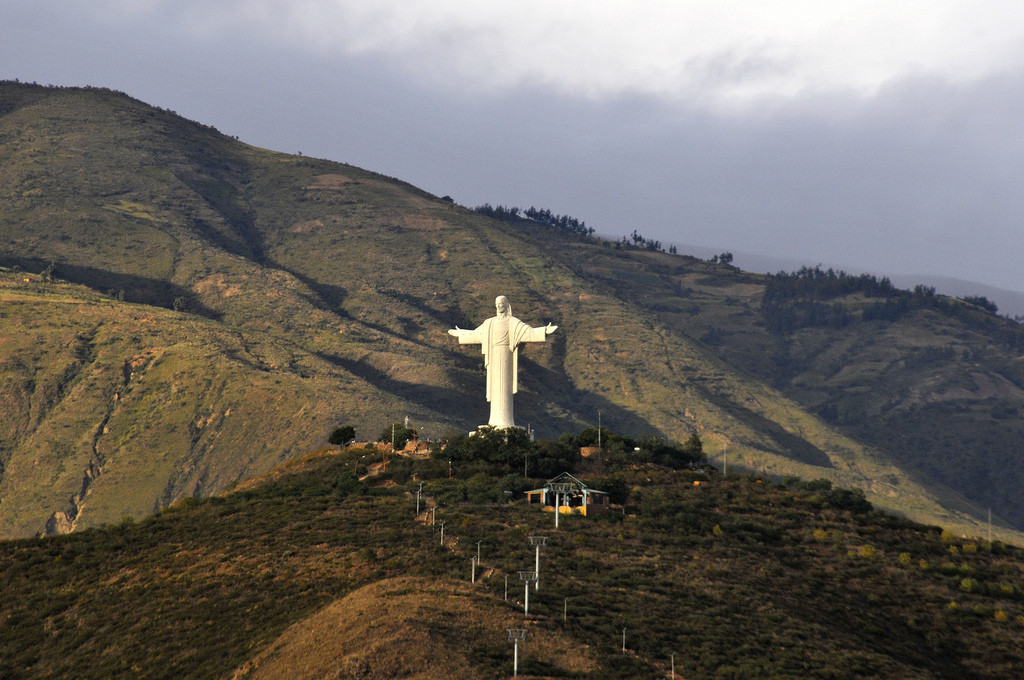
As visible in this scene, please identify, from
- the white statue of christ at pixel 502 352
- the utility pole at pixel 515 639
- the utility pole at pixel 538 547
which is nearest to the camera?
the utility pole at pixel 515 639

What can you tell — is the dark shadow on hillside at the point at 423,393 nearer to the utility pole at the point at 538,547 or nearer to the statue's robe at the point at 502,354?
the statue's robe at the point at 502,354

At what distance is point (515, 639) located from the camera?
34688 mm

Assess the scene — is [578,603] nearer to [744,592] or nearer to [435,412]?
[744,592]

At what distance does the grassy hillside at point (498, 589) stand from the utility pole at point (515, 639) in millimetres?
276

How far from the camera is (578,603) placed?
133 ft

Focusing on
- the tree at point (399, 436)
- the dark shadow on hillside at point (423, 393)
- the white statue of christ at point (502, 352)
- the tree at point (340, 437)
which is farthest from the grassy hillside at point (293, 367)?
the white statue of christ at point (502, 352)

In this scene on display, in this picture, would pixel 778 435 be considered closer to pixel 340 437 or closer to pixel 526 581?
pixel 340 437

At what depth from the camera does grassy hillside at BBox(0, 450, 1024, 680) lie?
3688 centimetres

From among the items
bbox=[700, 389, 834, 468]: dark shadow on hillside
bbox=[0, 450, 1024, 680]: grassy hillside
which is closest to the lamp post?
bbox=[0, 450, 1024, 680]: grassy hillside

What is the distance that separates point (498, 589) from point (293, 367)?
310 feet

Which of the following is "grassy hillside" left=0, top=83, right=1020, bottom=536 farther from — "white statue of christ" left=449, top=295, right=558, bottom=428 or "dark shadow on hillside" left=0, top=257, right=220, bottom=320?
"white statue of christ" left=449, top=295, right=558, bottom=428

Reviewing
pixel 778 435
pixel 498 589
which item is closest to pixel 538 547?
pixel 498 589

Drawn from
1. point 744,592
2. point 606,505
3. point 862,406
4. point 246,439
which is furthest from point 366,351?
point 744,592

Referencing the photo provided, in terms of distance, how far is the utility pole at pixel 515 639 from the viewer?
110ft
